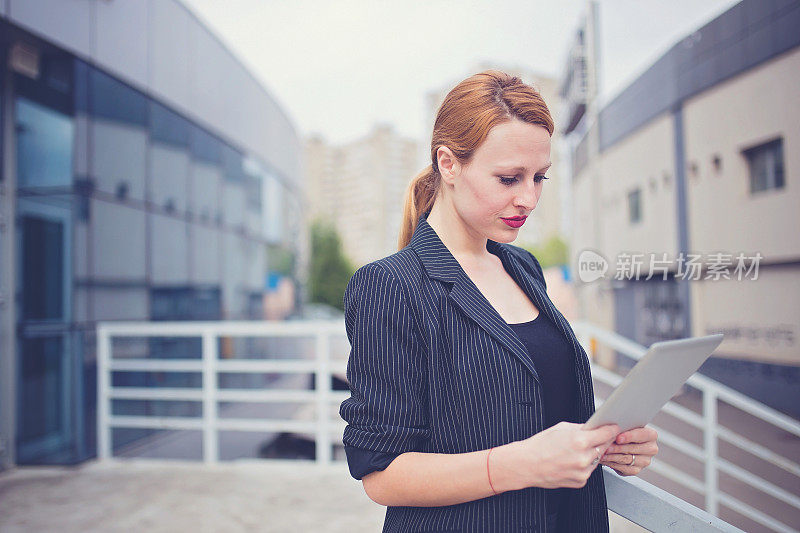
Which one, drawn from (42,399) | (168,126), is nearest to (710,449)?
(42,399)

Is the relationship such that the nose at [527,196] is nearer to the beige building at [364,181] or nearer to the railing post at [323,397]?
the railing post at [323,397]

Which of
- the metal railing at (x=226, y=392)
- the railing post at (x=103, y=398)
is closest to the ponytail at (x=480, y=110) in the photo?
the metal railing at (x=226, y=392)

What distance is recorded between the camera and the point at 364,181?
86.1 m

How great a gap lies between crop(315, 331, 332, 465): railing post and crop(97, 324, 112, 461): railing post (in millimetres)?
1747

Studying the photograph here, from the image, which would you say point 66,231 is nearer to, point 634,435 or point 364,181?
point 634,435

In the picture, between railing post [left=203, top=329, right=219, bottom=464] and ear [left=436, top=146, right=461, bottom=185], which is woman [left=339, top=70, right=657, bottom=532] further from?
railing post [left=203, top=329, right=219, bottom=464]

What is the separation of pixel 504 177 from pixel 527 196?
0.17 feet

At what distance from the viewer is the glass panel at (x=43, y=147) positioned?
4539 mm

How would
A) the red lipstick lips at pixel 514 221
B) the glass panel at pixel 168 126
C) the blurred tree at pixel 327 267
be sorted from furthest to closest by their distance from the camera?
1. the blurred tree at pixel 327 267
2. the glass panel at pixel 168 126
3. the red lipstick lips at pixel 514 221

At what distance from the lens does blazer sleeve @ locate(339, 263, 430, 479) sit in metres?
0.87

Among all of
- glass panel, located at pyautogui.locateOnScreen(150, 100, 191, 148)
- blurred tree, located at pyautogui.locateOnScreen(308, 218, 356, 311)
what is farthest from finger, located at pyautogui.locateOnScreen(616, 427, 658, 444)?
blurred tree, located at pyautogui.locateOnScreen(308, 218, 356, 311)

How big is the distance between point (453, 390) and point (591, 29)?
413 centimetres

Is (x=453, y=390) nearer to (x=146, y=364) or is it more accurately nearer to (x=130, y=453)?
(x=146, y=364)

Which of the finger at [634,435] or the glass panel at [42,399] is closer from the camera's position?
the finger at [634,435]
